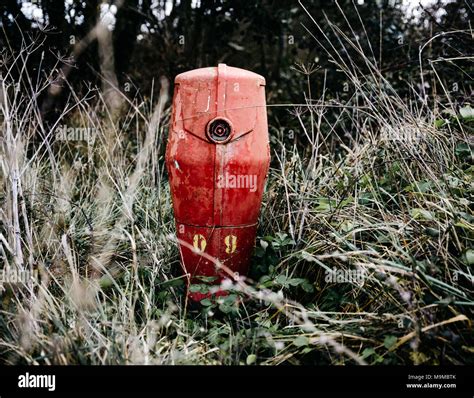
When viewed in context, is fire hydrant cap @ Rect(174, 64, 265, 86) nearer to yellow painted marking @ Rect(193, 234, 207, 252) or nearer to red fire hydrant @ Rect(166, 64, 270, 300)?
red fire hydrant @ Rect(166, 64, 270, 300)

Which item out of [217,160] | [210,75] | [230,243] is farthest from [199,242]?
[210,75]

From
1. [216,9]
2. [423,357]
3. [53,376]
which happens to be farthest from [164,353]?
[216,9]

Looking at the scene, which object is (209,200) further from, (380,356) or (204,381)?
(380,356)

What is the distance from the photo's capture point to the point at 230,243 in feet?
7.00

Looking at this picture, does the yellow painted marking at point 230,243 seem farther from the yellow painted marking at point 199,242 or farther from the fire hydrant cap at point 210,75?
the fire hydrant cap at point 210,75

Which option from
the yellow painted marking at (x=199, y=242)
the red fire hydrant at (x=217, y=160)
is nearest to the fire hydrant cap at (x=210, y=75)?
the red fire hydrant at (x=217, y=160)

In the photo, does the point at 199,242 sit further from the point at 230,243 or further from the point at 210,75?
the point at 210,75

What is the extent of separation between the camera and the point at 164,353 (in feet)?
5.78

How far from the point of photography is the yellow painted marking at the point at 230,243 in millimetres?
2125

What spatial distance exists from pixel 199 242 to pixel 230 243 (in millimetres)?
135

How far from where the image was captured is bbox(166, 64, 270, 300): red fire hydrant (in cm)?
201

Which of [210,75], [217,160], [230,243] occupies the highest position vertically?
[210,75]

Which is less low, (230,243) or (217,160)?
(217,160)

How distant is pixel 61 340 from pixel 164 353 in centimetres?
36
